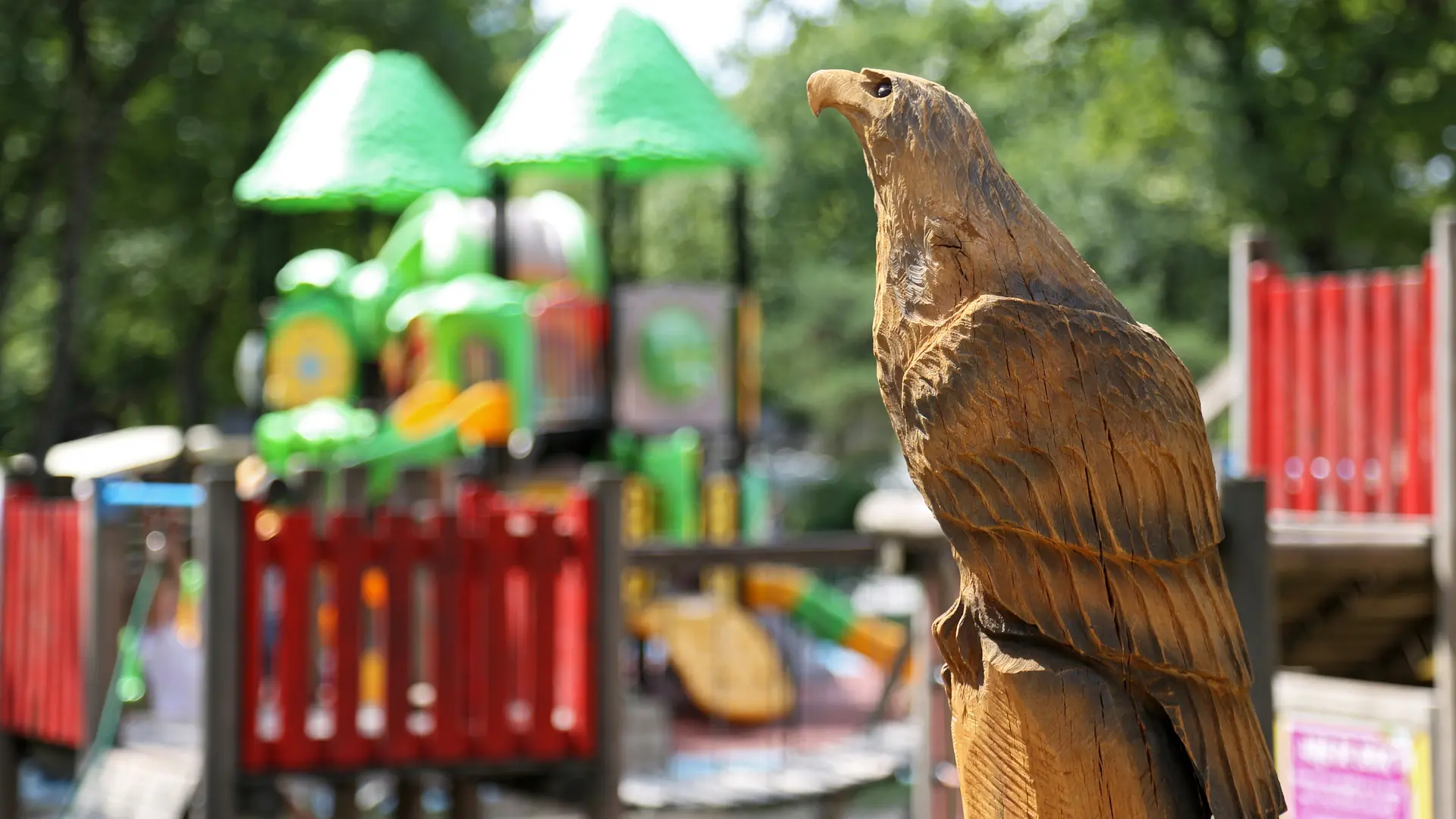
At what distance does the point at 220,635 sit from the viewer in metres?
5.69

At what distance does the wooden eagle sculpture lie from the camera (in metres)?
2.15

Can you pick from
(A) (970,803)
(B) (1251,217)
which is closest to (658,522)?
(B) (1251,217)

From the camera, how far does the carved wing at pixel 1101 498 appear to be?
2.15m

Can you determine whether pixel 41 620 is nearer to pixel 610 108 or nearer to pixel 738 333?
pixel 610 108

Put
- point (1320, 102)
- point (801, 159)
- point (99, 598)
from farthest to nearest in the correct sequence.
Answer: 1. point (801, 159)
2. point (1320, 102)
3. point (99, 598)

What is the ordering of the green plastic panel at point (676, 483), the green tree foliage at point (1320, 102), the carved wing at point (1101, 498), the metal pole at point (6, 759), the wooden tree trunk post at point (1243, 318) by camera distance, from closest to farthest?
the carved wing at point (1101, 498)
the wooden tree trunk post at point (1243, 318)
the metal pole at point (6, 759)
the green plastic panel at point (676, 483)
the green tree foliage at point (1320, 102)

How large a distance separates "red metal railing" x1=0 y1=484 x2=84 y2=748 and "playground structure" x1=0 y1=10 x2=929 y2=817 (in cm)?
2

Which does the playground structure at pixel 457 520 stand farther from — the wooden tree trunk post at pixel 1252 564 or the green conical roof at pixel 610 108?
the wooden tree trunk post at pixel 1252 564

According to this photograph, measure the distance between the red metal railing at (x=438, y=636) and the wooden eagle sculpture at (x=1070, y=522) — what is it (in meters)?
3.96

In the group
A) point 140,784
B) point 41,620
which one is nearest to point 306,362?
point 41,620

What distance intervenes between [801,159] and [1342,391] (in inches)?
732

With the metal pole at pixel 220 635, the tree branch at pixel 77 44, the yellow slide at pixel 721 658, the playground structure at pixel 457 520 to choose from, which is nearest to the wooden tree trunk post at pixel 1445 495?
the playground structure at pixel 457 520

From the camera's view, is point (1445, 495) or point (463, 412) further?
point (463, 412)

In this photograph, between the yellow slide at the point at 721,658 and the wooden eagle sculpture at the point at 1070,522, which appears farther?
the yellow slide at the point at 721,658
